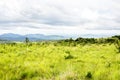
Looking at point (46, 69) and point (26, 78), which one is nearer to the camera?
point (26, 78)

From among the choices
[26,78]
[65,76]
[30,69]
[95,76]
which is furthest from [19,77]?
[95,76]

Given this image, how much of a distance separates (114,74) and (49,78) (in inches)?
109

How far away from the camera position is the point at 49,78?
10039 millimetres

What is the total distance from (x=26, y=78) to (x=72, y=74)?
2030 millimetres

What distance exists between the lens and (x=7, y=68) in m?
12.2

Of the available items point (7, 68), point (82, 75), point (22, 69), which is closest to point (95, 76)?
point (82, 75)

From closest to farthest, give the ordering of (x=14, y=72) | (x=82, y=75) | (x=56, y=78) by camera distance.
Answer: (x=56, y=78) → (x=82, y=75) → (x=14, y=72)

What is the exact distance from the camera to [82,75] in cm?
1067

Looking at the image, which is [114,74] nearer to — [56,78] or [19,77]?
[56,78]

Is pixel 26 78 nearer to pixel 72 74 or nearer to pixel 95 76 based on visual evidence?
pixel 72 74

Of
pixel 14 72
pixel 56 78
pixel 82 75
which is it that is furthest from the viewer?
pixel 14 72

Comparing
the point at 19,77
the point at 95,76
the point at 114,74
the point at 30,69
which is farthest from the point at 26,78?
the point at 114,74

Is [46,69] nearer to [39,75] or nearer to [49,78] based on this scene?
[39,75]

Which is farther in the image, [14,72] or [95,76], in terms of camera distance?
[14,72]
